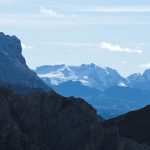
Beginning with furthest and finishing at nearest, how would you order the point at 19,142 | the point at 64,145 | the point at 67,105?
1. the point at 67,105
2. the point at 64,145
3. the point at 19,142

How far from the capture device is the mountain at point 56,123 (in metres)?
114

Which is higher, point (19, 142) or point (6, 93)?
point (6, 93)

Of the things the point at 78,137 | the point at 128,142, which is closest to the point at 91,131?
the point at 78,137

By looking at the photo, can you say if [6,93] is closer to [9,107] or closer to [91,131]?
[9,107]

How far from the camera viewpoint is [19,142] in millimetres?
105375

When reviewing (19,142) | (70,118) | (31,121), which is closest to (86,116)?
(70,118)

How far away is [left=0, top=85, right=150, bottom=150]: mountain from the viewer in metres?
114

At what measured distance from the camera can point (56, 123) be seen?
120m

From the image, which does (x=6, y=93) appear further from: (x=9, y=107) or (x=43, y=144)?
(x=43, y=144)

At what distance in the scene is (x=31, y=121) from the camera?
11838 centimetres

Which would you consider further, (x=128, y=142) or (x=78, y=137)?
(x=128, y=142)

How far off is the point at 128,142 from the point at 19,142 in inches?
1172

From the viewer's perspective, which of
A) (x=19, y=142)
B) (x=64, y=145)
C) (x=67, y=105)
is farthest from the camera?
(x=67, y=105)

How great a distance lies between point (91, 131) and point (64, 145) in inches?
245
